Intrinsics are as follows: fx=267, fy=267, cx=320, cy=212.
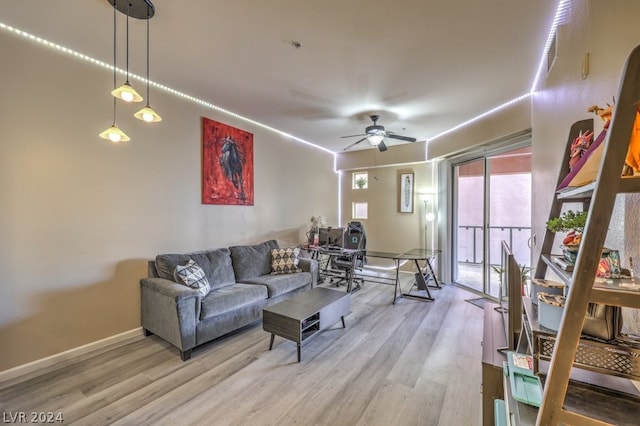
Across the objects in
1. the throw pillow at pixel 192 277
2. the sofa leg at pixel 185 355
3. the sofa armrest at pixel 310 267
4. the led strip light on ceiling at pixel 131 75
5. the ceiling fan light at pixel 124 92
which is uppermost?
the led strip light on ceiling at pixel 131 75

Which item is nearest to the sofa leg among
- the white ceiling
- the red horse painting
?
the red horse painting

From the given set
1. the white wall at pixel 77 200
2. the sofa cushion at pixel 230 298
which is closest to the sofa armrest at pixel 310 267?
the sofa cushion at pixel 230 298

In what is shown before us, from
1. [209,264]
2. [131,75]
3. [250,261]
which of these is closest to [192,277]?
[209,264]

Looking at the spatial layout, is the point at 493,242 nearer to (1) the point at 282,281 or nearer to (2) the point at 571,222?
(1) the point at 282,281

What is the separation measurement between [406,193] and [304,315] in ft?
14.2

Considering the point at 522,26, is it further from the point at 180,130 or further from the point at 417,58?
the point at 180,130

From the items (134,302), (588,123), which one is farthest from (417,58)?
(134,302)

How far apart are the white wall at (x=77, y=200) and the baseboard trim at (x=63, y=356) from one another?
0.05 meters

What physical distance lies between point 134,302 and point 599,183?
390 cm

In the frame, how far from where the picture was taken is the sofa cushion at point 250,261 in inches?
152

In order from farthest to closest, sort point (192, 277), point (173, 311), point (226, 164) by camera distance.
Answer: point (226, 164), point (192, 277), point (173, 311)

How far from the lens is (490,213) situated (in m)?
4.38

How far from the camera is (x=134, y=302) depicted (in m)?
3.09

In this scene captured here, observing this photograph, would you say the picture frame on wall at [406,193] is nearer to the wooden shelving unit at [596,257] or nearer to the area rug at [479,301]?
the area rug at [479,301]
